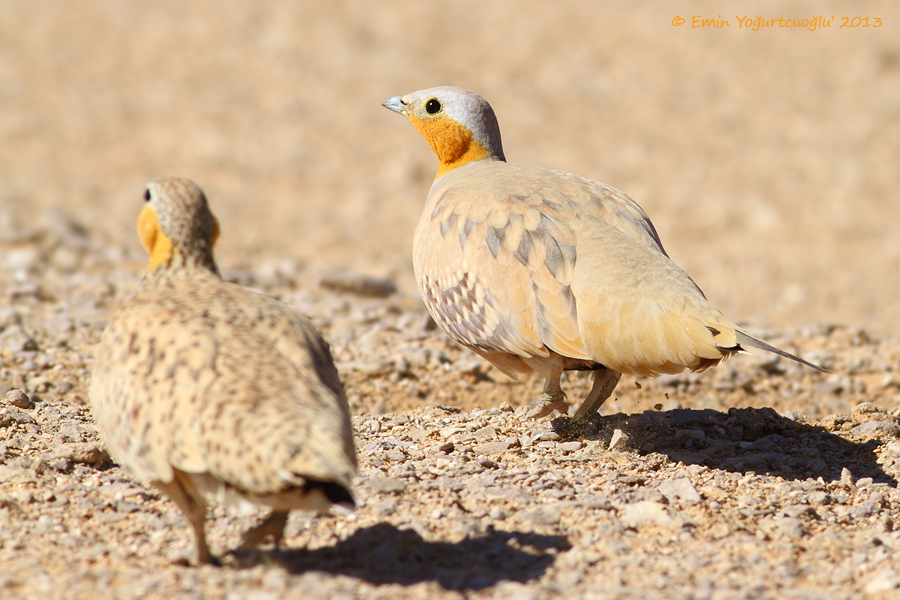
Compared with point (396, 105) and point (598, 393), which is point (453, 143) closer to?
point (396, 105)

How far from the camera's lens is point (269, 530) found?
4.21 metres

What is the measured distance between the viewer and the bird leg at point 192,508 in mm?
3986

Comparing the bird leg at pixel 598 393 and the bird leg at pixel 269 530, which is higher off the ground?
the bird leg at pixel 598 393

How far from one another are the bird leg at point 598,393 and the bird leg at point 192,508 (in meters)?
2.65

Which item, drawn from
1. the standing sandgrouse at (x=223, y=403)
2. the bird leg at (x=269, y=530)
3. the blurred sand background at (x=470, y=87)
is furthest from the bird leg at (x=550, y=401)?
the blurred sand background at (x=470, y=87)

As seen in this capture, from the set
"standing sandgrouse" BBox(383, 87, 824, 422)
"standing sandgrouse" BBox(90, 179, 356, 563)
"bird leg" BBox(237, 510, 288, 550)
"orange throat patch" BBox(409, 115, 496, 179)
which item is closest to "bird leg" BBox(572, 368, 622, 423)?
"standing sandgrouse" BBox(383, 87, 824, 422)

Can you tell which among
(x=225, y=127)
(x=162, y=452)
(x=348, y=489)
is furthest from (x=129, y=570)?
(x=225, y=127)

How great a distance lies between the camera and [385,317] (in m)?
8.60

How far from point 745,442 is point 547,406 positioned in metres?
1.18

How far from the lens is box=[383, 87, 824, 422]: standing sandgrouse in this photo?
16.8ft

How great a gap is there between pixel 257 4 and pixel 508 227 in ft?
51.8

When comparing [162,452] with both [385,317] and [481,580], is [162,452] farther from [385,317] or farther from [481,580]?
[385,317]

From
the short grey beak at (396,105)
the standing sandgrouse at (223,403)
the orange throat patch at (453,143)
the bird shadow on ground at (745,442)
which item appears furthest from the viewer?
the short grey beak at (396,105)

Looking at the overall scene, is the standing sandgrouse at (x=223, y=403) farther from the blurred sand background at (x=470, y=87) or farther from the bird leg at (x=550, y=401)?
the blurred sand background at (x=470, y=87)
